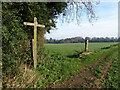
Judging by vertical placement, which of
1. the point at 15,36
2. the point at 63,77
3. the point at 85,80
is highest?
the point at 15,36

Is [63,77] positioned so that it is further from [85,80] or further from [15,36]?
[15,36]

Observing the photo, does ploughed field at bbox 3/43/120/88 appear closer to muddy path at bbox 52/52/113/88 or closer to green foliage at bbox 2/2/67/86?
muddy path at bbox 52/52/113/88

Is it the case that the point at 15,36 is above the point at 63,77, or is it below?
above

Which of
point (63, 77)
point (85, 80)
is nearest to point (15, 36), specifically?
point (63, 77)

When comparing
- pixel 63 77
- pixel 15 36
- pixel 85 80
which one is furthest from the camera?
pixel 63 77

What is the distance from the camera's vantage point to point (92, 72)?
773cm

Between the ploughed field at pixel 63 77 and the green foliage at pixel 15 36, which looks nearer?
the green foliage at pixel 15 36

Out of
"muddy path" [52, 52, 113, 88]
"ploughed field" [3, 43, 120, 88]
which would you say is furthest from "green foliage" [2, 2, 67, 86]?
"muddy path" [52, 52, 113, 88]

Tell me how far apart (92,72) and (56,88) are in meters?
3.00

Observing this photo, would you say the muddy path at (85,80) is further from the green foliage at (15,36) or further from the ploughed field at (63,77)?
the green foliage at (15,36)

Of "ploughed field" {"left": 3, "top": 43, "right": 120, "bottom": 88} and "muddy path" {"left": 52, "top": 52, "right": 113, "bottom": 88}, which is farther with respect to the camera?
"muddy path" {"left": 52, "top": 52, "right": 113, "bottom": 88}

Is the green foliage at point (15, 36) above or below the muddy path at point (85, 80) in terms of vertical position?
above

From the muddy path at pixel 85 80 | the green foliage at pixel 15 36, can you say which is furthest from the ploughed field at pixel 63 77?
the green foliage at pixel 15 36

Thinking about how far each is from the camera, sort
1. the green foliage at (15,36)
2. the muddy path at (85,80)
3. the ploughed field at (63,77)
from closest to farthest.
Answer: the green foliage at (15,36), the ploughed field at (63,77), the muddy path at (85,80)
